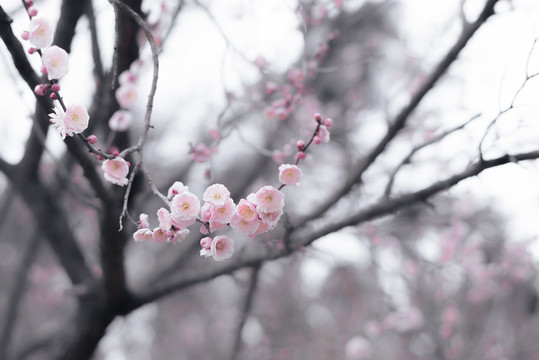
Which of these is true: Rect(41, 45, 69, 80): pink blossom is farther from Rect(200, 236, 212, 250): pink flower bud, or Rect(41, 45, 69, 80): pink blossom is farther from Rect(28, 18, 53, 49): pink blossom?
Rect(200, 236, 212, 250): pink flower bud

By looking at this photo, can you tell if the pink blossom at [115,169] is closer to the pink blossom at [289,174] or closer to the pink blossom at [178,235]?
the pink blossom at [178,235]

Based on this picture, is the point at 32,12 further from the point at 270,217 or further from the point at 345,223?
the point at 345,223

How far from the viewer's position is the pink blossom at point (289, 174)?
1.25 meters

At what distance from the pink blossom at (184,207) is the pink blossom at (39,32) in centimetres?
59

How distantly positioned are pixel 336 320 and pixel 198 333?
2.73m

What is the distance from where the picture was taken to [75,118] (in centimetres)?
115

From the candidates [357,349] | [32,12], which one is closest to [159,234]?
[32,12]

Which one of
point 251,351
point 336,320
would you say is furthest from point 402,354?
point 251,351

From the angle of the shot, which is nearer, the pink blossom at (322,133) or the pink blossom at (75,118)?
the pink blossom at (75,118)

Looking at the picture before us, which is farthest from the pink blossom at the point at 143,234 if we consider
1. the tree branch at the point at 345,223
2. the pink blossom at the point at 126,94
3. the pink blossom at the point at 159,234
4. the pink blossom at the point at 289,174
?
the pink blossom at the point at 126,94

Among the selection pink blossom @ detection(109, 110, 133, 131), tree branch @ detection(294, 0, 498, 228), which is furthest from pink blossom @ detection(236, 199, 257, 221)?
pink blossom @ detection(109, 110, 133, 131)

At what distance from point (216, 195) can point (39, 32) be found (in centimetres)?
67

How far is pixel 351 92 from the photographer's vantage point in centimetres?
566

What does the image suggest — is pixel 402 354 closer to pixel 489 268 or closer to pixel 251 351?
pixel 489 268
